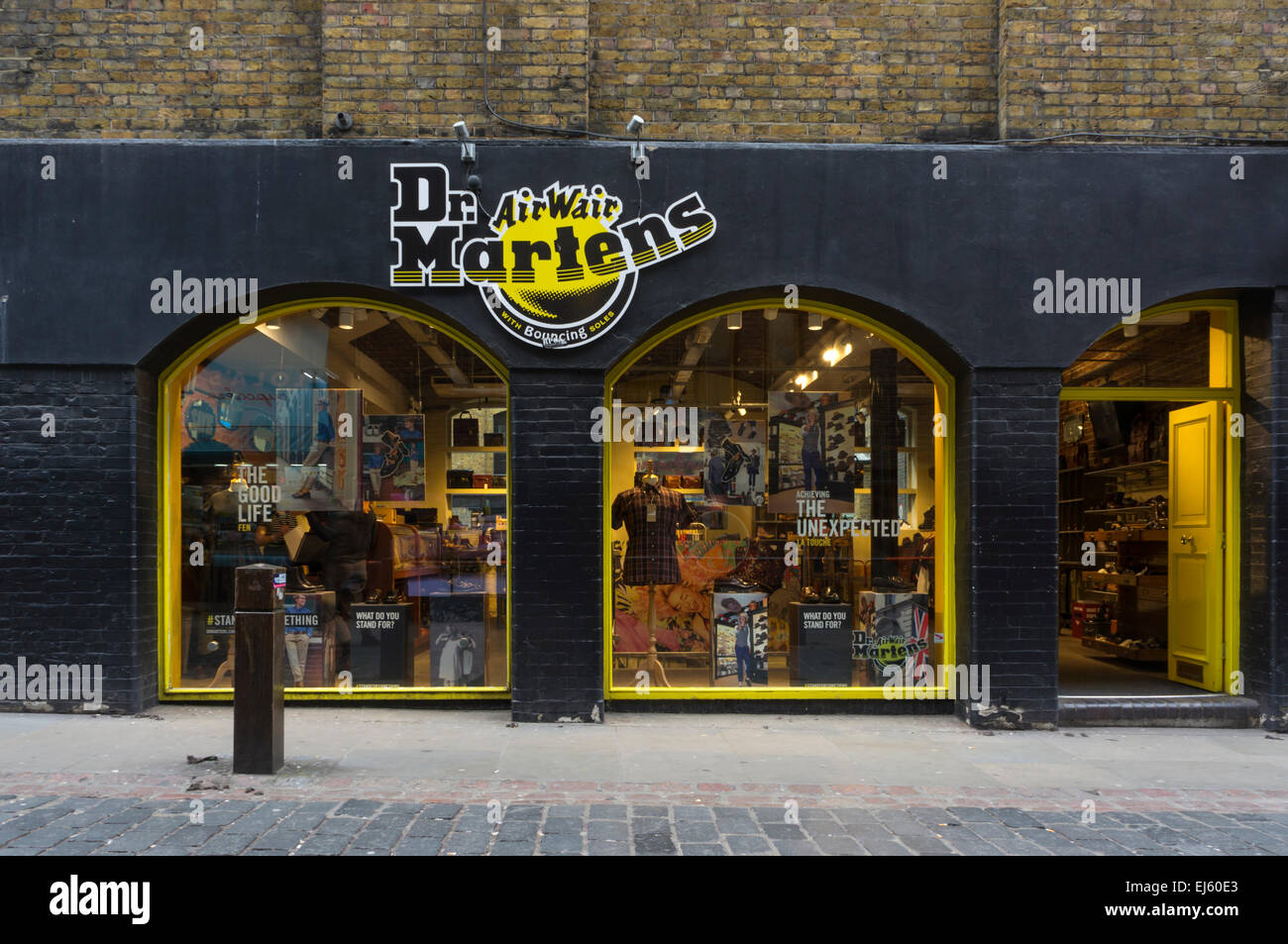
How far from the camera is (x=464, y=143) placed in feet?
24.3

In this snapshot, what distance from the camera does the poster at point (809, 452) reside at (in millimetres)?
8312

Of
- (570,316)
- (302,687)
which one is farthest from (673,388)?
(302,687)

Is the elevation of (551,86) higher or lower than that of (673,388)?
higher

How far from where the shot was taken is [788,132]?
7.85 m

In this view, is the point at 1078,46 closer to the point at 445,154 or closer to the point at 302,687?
the point at 445,154

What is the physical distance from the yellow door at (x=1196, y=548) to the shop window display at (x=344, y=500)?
21.0ft

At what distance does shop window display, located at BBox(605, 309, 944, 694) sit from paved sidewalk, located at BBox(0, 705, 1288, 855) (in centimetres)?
69

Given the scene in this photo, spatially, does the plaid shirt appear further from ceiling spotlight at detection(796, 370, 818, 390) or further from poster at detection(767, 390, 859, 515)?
ceiling spotlight at detection(796, 370, 818, 390)

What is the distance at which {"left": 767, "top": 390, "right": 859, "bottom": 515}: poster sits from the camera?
831cm

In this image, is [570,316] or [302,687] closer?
[570,316]

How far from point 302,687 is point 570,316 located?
4.05 m

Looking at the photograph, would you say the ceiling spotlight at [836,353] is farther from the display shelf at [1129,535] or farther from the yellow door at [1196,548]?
the display shelf at [1129,535]
